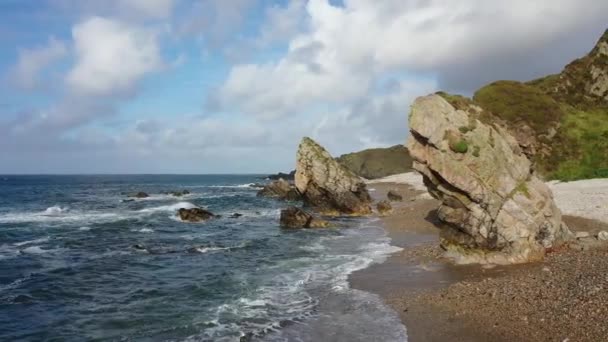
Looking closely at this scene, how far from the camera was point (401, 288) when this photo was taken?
24484 mm

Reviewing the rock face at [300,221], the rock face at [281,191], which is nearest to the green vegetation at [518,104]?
the rock face at [300,221]

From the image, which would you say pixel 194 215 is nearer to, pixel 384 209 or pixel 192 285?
pixel 384 209

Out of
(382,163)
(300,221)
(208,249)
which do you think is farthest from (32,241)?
(382,163)

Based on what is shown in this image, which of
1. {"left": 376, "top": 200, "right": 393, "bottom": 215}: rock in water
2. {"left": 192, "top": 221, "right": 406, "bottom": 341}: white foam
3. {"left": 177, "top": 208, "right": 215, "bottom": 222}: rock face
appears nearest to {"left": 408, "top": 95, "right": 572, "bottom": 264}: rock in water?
{"left": 192, "top": 221, "right": 406, "bottom": 341}: white foam

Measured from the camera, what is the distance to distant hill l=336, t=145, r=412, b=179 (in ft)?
602

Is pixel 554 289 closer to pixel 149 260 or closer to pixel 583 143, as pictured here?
pixel 149 260

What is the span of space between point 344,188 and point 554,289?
46.0 m

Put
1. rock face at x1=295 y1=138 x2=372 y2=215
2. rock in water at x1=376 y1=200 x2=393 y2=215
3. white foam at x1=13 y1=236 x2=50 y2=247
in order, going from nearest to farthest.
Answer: white foam at x1=13 y1=236 x2=50 y2=247, rock in water at x1=376 y1=200 x2=393 y2=215, rock face at x1=295 y1=138 x2=372 y2=215

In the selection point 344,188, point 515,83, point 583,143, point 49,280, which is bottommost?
point 49,280

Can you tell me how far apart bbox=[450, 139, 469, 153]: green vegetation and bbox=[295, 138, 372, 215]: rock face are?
108ft

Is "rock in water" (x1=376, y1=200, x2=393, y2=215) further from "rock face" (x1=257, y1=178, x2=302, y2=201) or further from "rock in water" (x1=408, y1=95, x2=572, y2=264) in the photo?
"rock face" (x1=257, y1=178, x2=302, y2=201)

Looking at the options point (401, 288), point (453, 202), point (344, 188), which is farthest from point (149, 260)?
point (344, 188)

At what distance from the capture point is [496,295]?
68.3 feet

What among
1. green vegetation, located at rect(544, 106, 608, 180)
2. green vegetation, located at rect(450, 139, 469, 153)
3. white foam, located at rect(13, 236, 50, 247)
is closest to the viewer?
green vegetation, located at rect(450, 139, 469, 153)
